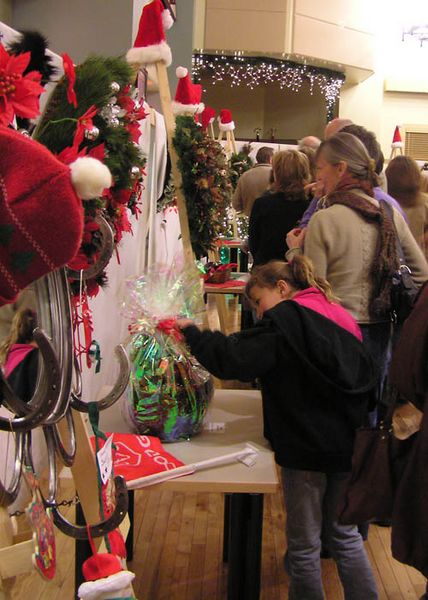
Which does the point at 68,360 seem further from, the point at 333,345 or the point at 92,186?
the point at 333,345

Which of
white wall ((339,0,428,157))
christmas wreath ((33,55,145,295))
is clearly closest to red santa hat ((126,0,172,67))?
christmas wreath ((33,55,145,295))

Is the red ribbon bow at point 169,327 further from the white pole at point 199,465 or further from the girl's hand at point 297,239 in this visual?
the girl's hand at point 297,239

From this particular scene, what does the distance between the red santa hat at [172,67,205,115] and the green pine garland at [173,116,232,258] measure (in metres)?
0.30

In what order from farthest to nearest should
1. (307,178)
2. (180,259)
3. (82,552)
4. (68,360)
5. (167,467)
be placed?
(307,178)
(180,259)
(82,552)
(167,467)
(68,360)

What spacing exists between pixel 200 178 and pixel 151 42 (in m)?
0.70

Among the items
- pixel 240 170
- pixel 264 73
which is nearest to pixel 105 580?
pixel 240 170

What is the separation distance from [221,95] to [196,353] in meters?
11.6

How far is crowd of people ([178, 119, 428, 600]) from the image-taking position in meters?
1.89

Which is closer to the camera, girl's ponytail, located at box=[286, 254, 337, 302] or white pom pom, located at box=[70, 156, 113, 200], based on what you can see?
white pom pom, located at box=[70, 156, 113, 200]

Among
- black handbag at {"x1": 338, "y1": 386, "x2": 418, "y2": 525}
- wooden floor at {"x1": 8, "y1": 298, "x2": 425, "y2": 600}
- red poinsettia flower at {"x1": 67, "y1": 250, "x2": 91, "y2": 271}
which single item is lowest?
wooden floor at {"x1": 8, "y1": 298, "x2": 425, "y2": 600}

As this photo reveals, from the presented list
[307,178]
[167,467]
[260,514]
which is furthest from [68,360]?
[307,178]

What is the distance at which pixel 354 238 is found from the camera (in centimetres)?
245

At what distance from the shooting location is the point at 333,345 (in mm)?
1916

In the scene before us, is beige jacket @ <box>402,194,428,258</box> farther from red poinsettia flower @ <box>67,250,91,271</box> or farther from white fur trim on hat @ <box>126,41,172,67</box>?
red poinsettia flower @ <box>67,250,91,271</box>
